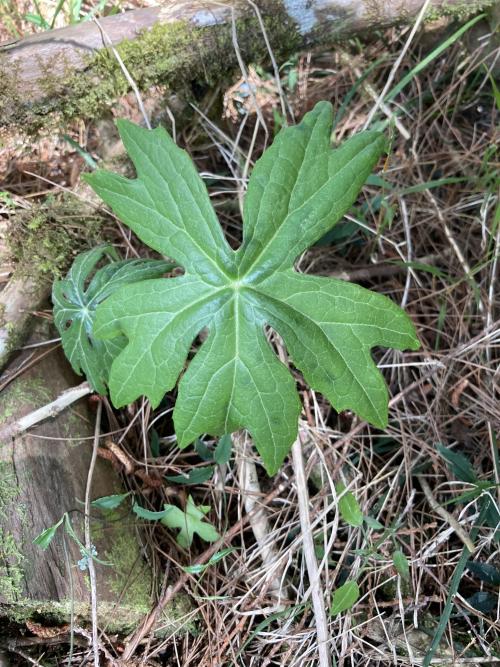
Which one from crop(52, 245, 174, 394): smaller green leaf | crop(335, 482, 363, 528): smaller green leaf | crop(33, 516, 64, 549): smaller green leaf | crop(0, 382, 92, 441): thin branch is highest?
crop(52, 245, 174, 394): smaller green leaf

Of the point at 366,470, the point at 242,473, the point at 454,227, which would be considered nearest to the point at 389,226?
the point at 454,227

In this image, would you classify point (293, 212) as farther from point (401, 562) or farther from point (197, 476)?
point (401, 562)

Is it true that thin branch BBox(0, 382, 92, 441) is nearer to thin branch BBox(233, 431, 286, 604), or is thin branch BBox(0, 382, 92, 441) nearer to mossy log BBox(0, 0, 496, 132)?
thin branch BBox(233, 431, 286, 604)

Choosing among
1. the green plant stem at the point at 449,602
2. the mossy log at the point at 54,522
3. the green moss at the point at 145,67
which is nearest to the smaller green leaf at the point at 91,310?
the mossy log at the point at 54,522

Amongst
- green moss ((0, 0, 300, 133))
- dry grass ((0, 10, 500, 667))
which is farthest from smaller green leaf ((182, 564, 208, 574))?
green moss ((0, 0, 300, 133))

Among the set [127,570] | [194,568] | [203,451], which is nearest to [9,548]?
[127,570]

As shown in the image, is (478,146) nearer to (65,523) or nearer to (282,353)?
(282,353)
